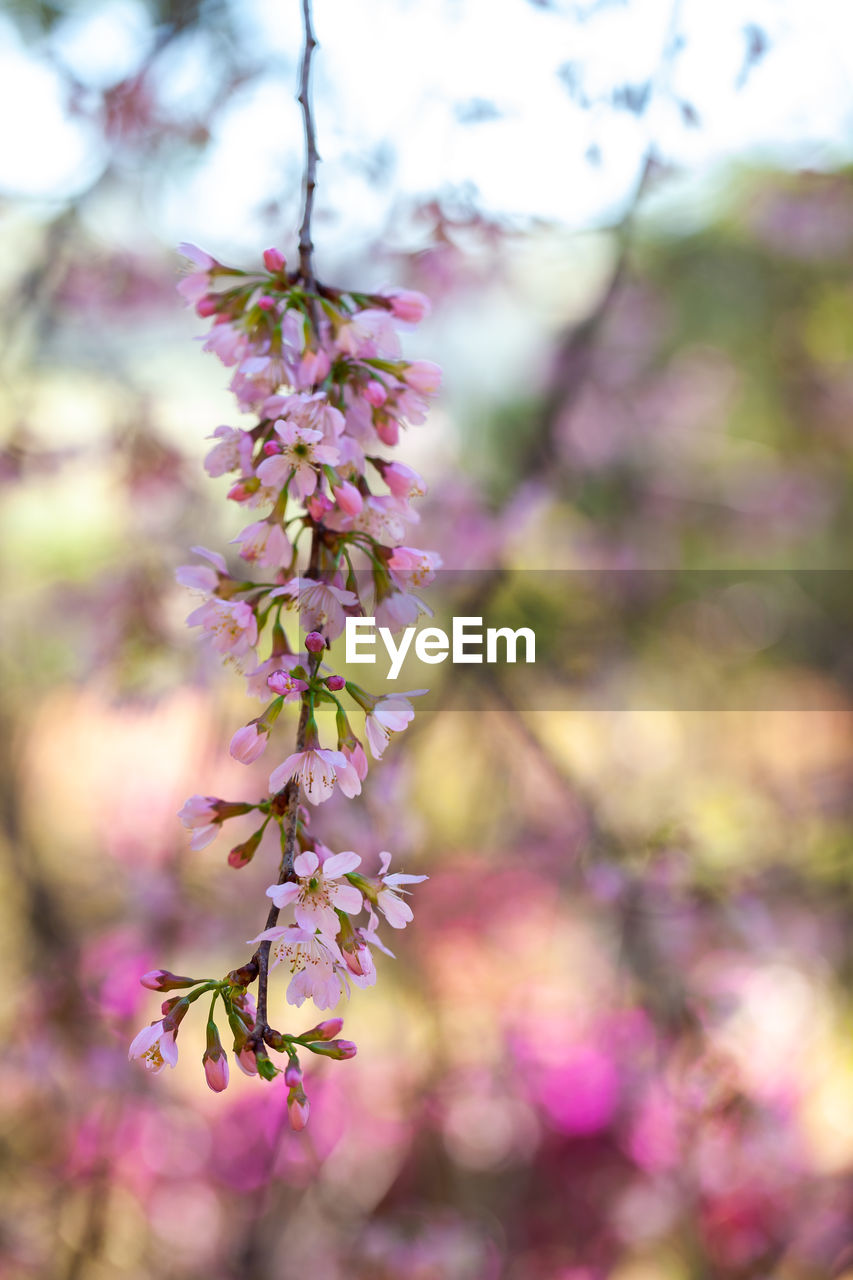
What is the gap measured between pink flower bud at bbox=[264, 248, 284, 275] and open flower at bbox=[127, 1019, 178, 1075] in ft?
1.49

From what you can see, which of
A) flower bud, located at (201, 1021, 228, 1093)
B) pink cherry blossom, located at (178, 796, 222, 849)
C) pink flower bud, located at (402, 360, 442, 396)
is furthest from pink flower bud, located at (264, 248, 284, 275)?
flower bud, located at (201, 1021, 228, 1093)

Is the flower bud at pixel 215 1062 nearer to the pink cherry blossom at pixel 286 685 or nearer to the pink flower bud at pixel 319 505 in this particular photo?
the pink cherry blossom at pixel 286 685

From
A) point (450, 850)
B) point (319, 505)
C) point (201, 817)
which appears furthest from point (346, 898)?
point (450, 850)

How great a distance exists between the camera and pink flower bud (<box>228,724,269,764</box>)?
1.67 ft

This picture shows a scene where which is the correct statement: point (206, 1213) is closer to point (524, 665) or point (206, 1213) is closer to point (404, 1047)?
point (404, 1047)

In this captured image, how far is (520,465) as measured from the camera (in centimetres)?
177

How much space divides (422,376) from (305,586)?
0.17 m

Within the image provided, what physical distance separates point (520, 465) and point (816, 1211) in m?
1.51

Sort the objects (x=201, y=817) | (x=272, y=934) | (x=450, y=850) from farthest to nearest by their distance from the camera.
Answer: (x=450, y=850), (x=201, y=817), (x=272, y=934)

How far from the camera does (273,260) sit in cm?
56

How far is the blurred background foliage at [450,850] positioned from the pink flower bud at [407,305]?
56 cm

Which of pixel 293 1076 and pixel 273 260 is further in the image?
pixel 273 260

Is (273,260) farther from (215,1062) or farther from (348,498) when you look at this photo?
(215,1062)

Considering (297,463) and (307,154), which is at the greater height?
(307,154)
